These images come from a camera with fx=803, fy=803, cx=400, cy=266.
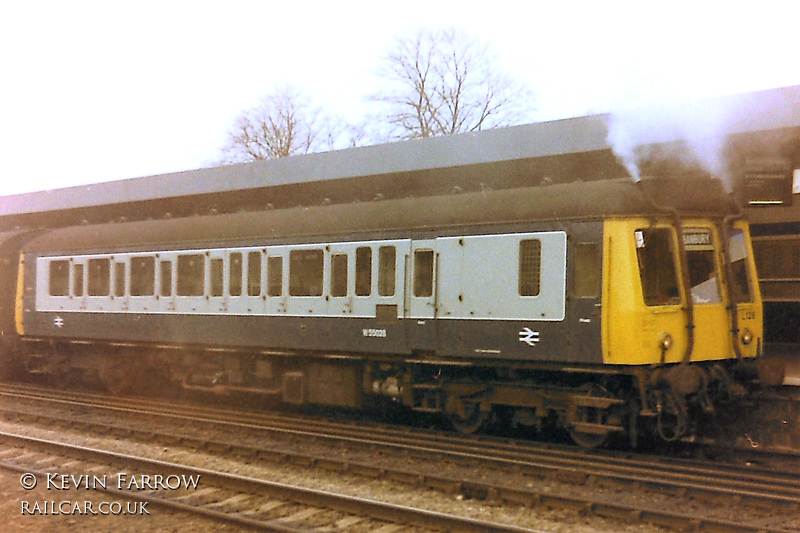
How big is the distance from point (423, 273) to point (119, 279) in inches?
266

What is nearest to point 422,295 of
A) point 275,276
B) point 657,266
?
point 275,276

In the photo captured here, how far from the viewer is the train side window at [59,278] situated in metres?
15.6

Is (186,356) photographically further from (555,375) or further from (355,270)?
(555,375)

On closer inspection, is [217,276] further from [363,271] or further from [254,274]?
[363,271]

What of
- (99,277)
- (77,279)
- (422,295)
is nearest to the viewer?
(422,295)

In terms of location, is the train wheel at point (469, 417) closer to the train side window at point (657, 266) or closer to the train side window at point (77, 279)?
the train side window at point (657, 266)

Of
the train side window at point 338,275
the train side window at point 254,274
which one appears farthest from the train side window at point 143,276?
the train side window at point 338,275

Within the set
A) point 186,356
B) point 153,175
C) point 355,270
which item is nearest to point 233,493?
point 355,270

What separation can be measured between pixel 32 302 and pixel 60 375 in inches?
76.3

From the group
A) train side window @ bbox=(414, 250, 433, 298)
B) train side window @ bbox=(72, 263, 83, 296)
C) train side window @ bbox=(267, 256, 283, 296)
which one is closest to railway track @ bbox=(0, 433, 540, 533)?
train side window @ bbox=(414, 250, 433, 298)

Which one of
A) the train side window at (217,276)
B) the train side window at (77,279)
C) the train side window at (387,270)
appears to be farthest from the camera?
the train side window at (77,279)

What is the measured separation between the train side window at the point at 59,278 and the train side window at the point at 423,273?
8213 mm

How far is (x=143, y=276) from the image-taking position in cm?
1438

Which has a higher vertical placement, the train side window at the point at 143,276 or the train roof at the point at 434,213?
the train roof at the point at 434,213
